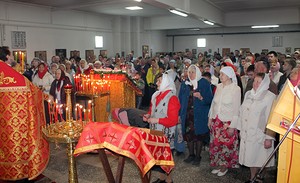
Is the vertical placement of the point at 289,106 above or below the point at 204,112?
above

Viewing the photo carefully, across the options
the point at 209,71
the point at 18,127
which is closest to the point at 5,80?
the point at 18,127

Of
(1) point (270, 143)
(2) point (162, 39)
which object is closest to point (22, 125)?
(1) point (270, 143)

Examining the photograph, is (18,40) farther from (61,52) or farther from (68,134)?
(68,134)

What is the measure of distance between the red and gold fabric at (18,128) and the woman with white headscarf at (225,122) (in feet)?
8.48

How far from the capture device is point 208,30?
74.5 ft

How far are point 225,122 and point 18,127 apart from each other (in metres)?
2.95

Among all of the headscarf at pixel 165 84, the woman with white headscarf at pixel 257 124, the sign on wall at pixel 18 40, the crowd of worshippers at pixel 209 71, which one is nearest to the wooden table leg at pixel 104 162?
the headscarf at pixel 165 84

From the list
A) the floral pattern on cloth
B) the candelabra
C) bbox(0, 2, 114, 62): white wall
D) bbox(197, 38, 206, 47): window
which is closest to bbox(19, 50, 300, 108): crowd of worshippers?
the floral pattern on cloth

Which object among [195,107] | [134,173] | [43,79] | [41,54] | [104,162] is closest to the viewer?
[104,162]

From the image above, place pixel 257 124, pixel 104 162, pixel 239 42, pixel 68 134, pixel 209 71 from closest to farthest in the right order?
pixel 104 162, pixel 68 134, pixel 257 124, pixel 209 71, pixel 239 42

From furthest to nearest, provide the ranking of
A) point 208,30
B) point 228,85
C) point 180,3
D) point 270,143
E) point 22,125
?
point 208,30 < point 180,3 < point 228,85 < point 22,125 < point 270,143

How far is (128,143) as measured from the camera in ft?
8.13

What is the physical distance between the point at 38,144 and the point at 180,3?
22.2ft

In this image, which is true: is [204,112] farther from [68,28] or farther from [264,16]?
[264,16]
